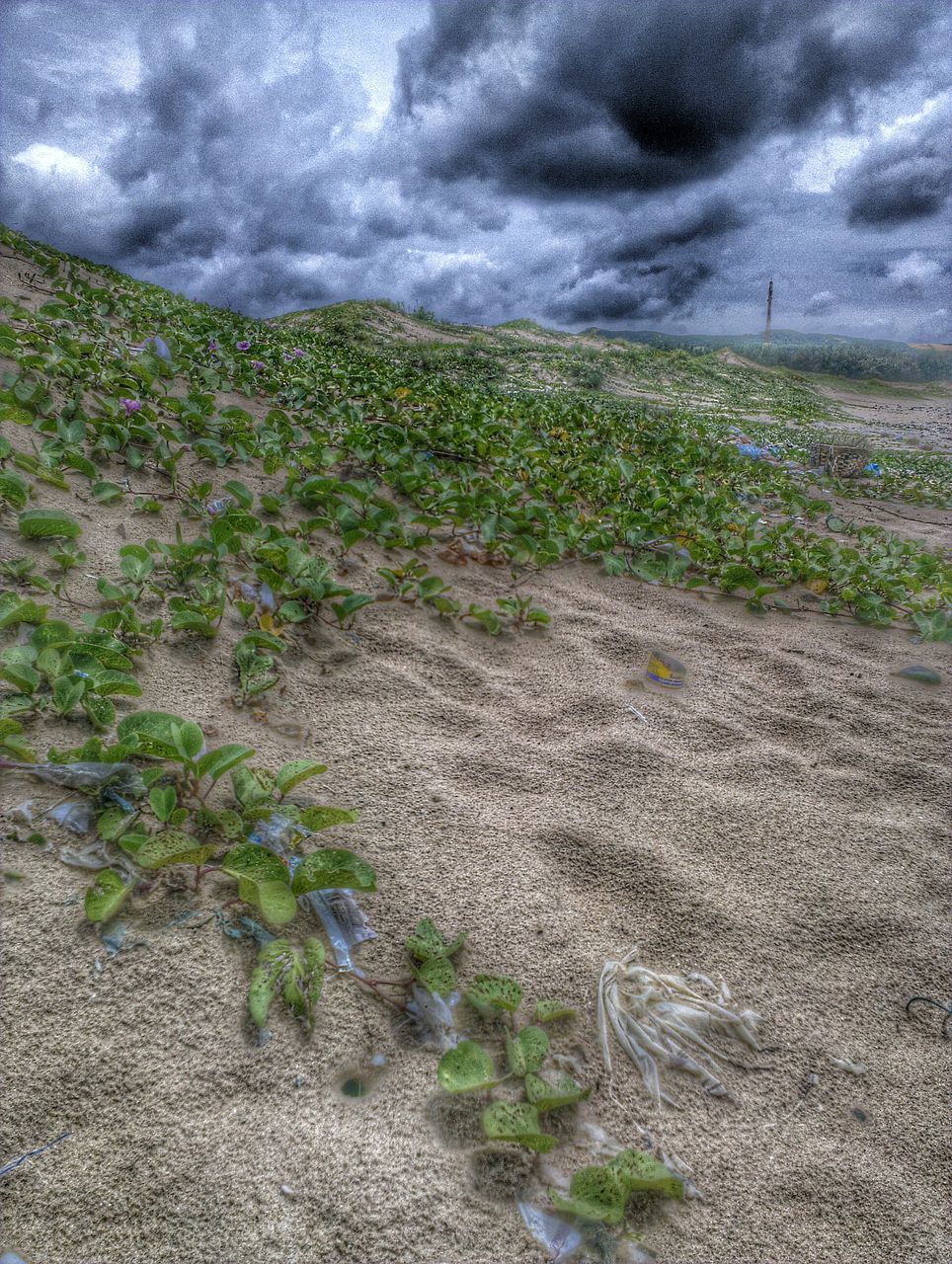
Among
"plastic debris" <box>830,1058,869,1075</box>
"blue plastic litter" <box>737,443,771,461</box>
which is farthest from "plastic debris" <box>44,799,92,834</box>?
"blue plastic litter" <box>737,443,771,461</box>

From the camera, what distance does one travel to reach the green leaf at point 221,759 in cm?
129

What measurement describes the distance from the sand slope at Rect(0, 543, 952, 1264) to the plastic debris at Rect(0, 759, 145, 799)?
0.03 metres

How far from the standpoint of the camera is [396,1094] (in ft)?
3.23

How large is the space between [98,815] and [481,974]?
2.38 ft

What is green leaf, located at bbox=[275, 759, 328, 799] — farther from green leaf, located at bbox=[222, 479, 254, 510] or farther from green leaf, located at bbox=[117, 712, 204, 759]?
green leaf, located at bbox=[222, 479, 254, 510]

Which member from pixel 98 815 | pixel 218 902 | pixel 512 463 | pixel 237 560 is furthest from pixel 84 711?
pixel 512 463

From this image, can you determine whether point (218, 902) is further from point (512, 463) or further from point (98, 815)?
point (512, 463)

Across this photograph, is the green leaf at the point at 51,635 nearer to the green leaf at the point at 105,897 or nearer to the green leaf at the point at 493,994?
the green leaf at the point at 105,897

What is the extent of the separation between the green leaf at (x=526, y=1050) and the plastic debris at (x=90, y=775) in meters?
0.79

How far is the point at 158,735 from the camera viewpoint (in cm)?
133

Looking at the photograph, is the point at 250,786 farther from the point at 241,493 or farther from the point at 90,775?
the point at 241,493

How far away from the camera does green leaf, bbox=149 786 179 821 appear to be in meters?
1.23

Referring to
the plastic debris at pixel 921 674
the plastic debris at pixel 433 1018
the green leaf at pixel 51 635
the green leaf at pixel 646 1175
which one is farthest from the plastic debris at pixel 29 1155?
the plastic debris at pixel 921 674

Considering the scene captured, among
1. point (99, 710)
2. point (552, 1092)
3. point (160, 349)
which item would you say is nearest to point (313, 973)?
point (552, 1092)
